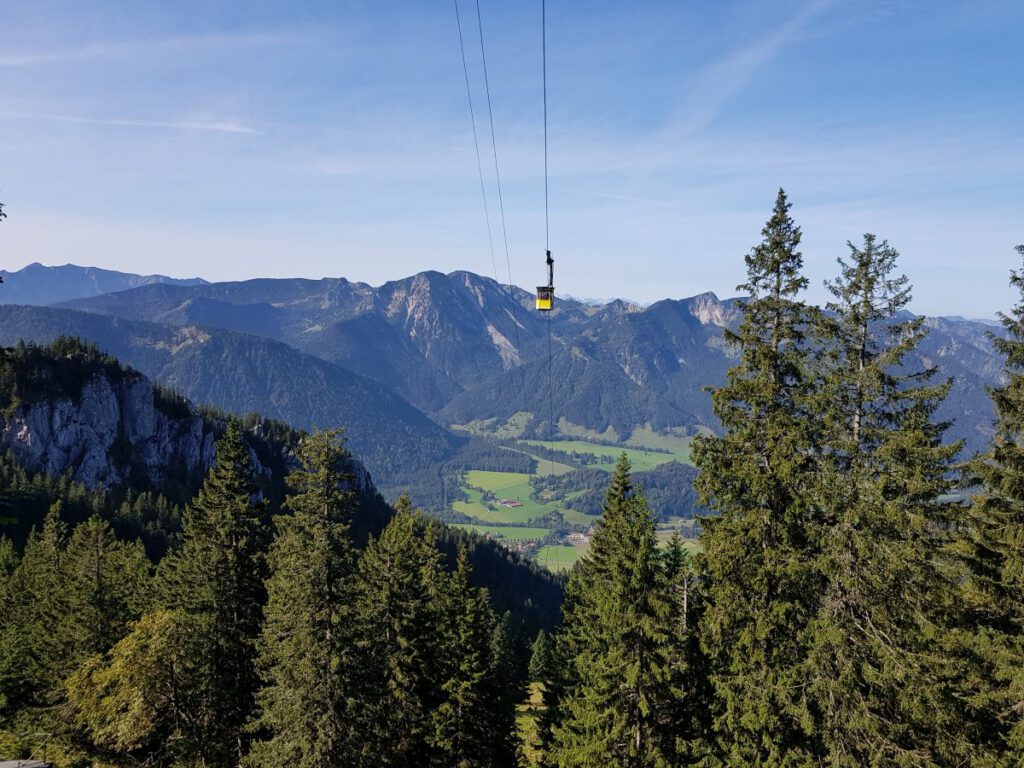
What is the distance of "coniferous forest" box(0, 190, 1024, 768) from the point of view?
1816cm

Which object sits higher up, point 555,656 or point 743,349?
point 743,349

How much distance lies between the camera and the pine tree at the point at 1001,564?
1892 centimetres

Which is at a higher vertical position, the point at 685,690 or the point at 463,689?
the point at 685,690

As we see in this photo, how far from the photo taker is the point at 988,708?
772 inches

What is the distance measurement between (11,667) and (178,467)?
165989 millimetres

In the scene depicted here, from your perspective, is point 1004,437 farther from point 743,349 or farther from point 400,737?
point 400,737

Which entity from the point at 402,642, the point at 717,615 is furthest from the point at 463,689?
the point at 717,615

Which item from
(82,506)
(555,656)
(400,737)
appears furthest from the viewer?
(82,506)

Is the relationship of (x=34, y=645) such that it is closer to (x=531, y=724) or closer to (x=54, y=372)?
(x=531, y=724)

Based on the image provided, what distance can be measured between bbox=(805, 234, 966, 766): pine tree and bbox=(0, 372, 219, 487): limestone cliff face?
171843 millimetres

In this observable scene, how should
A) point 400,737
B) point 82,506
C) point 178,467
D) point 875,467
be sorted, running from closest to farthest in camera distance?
point 875,467 < point 400,737 < point 82,506 < point 178,467

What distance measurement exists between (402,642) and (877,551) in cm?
2132

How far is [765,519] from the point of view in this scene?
750 inches

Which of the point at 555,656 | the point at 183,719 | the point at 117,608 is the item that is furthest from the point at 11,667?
the point at 555,656
